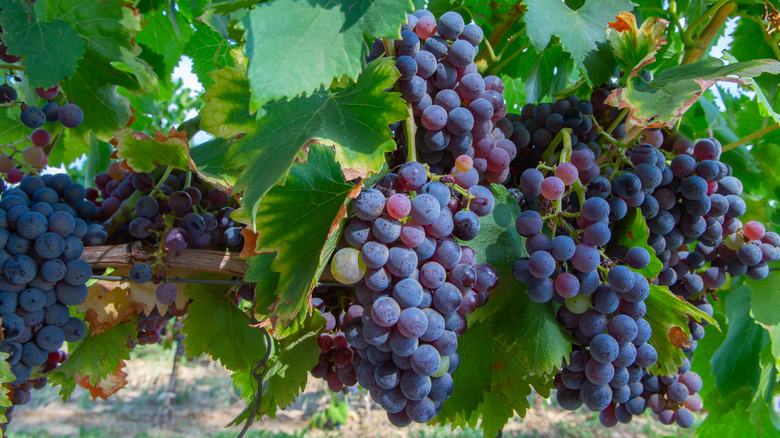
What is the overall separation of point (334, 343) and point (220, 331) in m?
0.26

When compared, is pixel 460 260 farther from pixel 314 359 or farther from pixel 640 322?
pixel 314 359

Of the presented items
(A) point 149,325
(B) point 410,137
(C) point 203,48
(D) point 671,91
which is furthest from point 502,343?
(C) point 203,48

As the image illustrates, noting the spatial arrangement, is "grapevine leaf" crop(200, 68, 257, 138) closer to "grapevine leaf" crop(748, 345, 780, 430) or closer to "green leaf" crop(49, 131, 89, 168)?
"green leaf" crop(49, 131, 89, 168)

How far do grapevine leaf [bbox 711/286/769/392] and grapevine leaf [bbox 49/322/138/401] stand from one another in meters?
1.40

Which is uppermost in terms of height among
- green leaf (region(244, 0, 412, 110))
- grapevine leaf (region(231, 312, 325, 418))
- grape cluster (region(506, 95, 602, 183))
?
green leaf (region(244, 0, 412, 110))

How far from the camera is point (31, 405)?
6.43m

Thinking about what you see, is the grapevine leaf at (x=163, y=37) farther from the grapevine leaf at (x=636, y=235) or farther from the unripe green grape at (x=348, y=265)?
the grapevine leaf at (x=636, y=235)

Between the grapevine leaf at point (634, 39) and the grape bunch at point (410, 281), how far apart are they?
1.14 feet

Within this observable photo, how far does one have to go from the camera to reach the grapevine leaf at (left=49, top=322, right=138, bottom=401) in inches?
41.2

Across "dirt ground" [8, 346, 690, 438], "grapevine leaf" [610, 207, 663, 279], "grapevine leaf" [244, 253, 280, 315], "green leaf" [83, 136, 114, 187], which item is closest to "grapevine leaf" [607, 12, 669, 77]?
"grapevine leaf" [610, 207, 663, 279]

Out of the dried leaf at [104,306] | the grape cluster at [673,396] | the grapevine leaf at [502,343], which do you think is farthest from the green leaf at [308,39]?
the grape cluster at [673,396]

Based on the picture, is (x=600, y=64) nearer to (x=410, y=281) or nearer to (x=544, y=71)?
(x=544, y=71)

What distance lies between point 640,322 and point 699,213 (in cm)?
27

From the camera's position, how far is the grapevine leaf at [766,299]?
1156 millimetres
